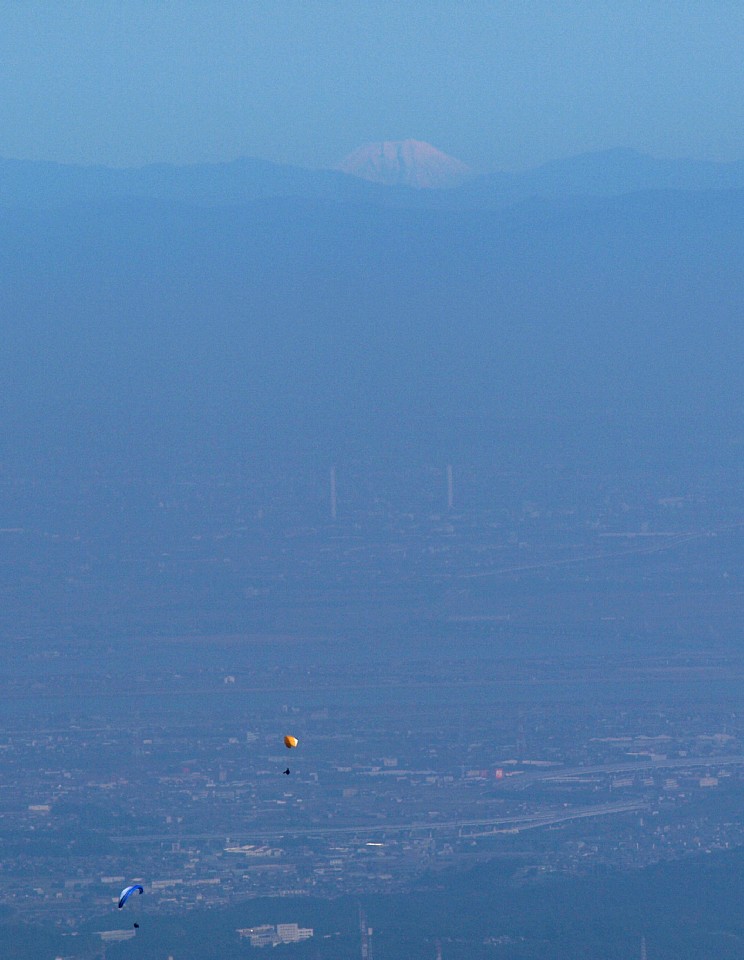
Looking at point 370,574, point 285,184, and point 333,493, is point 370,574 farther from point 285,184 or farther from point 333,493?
point 285,184

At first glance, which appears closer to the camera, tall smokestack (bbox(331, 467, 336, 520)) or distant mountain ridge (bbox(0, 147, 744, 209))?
tall smokestack (bbox(331, 467, 336, 520))

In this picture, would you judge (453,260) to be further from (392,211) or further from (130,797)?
(130,797)

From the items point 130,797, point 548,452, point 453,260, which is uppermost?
point 453,260

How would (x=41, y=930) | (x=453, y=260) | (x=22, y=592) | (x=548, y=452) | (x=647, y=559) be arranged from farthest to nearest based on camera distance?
(x=453, y=260), (x=548, y=452), (x=647, y=559), (x=22, y=592), (x=41, y=930)

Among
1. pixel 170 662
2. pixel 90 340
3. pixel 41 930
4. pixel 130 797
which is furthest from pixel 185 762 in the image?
pixel 90 340

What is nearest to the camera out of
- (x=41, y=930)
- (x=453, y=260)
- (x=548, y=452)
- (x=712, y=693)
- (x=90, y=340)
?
(x=41, y=930)

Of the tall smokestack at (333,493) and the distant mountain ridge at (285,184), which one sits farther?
the distant mountain ridge at (285,184)

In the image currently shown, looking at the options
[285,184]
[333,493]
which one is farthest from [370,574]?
[285,184]

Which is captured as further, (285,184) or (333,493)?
(285,184)

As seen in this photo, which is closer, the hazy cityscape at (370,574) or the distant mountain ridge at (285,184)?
the hazy cityscape at (370,574)

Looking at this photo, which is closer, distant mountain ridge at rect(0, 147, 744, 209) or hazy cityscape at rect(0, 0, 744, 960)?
hazy cityscape at rect(0, 0, 744, 960)

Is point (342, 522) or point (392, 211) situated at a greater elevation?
point (392, 211)
